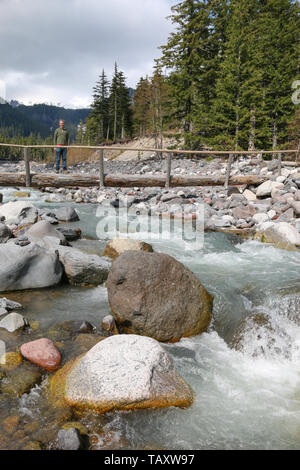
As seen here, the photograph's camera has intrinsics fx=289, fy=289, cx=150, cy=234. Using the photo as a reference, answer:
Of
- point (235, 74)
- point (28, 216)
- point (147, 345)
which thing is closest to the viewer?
point (147, 345)

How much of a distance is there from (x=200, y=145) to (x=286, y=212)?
19.0 metres

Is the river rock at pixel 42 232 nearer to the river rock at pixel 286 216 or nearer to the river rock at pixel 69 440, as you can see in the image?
the river rock at pixel 69 440

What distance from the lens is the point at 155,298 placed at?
3.80 metres

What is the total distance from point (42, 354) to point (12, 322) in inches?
30.2

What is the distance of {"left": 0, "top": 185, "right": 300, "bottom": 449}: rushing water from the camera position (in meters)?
2.44

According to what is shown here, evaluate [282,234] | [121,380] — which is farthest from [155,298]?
[282,234]

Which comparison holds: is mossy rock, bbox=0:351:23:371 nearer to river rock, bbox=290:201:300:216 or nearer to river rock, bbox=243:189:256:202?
river rock, bbox=290:201:300:216

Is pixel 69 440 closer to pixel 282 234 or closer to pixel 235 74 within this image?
pixel 282 234

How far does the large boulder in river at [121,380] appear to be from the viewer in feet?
8.41

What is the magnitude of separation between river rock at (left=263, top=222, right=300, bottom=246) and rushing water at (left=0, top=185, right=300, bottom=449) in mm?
847

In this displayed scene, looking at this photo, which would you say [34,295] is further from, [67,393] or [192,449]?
[192,449]

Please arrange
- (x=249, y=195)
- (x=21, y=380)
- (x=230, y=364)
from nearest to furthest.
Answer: (x=21, y=380), (x=230, y=364), (x=249, y=195)

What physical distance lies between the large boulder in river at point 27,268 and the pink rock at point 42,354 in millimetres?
1623

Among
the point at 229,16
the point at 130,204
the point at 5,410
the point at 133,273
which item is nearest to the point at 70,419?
the point at 5,410
